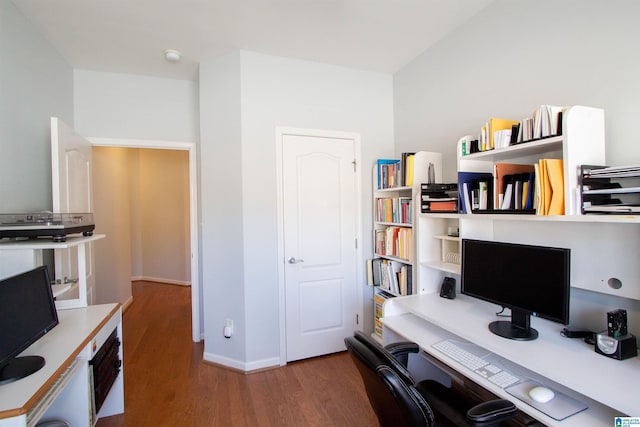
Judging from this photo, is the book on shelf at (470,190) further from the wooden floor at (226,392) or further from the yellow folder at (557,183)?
the wooden floor at (226,392)

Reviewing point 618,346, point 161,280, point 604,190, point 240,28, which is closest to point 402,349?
point 618,346

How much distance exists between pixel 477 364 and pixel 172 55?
3147 millimetres

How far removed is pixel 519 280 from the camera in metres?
1.57

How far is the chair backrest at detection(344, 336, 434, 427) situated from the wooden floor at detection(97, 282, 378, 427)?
0.96 meters

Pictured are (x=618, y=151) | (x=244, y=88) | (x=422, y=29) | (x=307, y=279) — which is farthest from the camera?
(x=307, y=279)

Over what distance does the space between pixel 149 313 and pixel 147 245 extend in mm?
2308

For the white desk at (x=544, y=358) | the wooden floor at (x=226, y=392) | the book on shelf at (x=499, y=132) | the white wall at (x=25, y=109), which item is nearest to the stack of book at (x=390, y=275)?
the white desk at (x=544, y=358)

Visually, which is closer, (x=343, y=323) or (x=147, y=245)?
(x=343, y=323)

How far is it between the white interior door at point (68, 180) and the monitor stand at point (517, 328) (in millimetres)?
2873

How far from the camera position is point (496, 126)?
1746 millimetres

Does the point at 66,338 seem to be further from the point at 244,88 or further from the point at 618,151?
the point at 618,151

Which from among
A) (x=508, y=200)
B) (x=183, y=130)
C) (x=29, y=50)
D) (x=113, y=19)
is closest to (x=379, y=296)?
(x=508, y=200)

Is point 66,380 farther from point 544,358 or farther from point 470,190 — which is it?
point 470,190

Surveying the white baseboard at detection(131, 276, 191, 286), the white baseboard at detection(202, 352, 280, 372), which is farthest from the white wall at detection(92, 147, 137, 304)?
the white baseboard at detection(202, 352, 280, 372)
